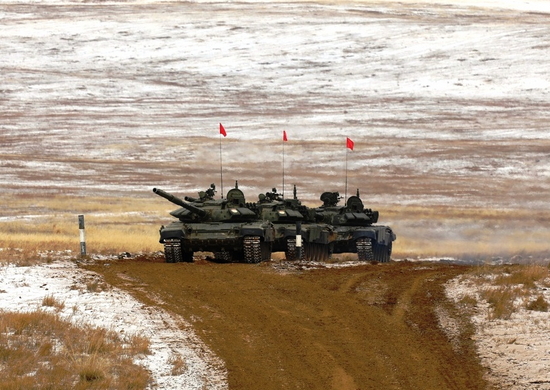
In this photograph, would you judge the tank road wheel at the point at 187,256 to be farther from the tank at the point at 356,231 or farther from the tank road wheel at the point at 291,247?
the tank at the point at 356,231

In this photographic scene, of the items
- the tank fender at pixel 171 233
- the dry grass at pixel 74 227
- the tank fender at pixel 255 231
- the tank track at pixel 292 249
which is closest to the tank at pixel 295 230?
the tank track at pixel 292 249

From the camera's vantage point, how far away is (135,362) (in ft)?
51.0

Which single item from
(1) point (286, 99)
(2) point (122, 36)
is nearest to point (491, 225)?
(1) point (286, 99)

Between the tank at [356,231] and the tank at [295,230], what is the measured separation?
66cm

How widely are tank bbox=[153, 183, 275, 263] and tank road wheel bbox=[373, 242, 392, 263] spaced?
4014 millimetres

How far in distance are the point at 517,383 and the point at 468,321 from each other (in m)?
3.84

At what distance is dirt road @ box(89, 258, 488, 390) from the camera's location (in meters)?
14.9

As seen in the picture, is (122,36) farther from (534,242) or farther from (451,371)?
(451,371)

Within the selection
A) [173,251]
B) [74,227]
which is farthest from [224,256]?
[74,227]

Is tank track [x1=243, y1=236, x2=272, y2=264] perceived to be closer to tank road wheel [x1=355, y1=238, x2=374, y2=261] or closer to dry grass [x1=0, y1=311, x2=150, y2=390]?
tank road wheel [x1=355, y1=238, x2=374, y2=261]

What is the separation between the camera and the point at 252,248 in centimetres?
3008

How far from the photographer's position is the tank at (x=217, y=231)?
3002 cm

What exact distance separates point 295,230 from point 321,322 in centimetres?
1379

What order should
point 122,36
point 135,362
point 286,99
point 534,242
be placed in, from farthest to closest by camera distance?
1. point 122,36
2. point 286,99
3. point 534,242
4. point 135,362
